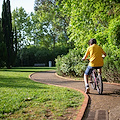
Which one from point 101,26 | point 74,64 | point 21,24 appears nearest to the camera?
point 101,26

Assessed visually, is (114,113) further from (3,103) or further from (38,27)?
(38,27)

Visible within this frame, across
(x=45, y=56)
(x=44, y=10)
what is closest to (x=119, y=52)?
(x=44, y=10)

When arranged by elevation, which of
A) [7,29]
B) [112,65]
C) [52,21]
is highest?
[52,21]

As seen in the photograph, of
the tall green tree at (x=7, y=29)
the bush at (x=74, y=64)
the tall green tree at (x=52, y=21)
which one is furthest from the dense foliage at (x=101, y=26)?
the tall green tree at (x=7, y=29)

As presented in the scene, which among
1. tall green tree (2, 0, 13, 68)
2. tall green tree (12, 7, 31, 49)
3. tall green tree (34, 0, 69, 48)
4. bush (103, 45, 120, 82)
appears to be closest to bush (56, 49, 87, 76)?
bush (103, 45, 120, 82)

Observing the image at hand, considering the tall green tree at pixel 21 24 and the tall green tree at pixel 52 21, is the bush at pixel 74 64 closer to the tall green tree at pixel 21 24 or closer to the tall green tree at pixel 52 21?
the tall green tree at pixel 52 21

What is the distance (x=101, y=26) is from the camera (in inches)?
466

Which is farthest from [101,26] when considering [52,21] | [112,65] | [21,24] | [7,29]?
[21,24]

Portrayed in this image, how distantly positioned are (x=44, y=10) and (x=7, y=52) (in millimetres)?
13115

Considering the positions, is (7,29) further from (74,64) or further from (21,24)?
(21,24)

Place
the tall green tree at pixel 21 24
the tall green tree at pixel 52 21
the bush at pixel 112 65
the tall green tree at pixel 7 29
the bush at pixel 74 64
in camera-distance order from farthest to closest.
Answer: the tall green tree at pixel 21 24 → the tall green tree at pixel 52 21 → the tall green tree at pixel 7 29 → the bush at pixel 74 64 → the bush at pixel 112 65

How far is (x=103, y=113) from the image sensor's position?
4.29 meters

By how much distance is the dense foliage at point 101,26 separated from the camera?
9.04 meters

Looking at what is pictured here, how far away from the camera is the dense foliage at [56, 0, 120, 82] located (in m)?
9.04
